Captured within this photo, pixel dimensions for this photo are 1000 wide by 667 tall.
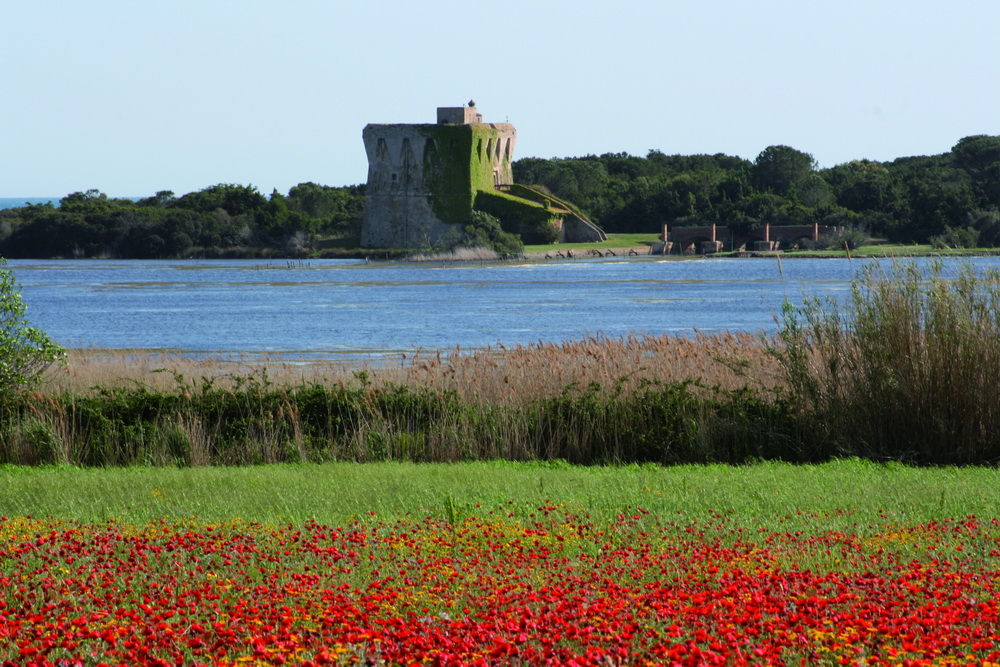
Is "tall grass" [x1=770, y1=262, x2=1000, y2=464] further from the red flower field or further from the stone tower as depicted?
the stone tower

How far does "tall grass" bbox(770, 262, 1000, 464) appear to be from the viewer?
1304 cm

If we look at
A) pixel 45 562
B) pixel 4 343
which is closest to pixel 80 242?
pixel 4 343

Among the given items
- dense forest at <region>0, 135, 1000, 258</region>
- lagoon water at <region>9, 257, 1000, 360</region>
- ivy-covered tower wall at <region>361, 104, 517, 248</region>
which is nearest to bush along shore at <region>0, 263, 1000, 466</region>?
lagoon water at <region>9, 257, 1000, 360</region>

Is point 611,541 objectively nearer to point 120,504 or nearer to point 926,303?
point 120,504

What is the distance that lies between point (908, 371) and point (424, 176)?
96.3 metres

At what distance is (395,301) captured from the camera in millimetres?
57812

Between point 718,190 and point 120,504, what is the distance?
106617mm

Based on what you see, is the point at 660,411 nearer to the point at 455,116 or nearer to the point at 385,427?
the point at 385,427

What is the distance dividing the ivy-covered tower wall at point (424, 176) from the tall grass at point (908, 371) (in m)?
91.9

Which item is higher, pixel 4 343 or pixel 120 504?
pixel 4 343

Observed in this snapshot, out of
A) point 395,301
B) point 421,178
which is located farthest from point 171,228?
point 395,301

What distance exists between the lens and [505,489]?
1098 centimetres

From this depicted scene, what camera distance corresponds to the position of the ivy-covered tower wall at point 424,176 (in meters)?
106

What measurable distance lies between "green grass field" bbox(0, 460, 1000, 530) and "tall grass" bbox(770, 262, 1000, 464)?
0.96 metres
